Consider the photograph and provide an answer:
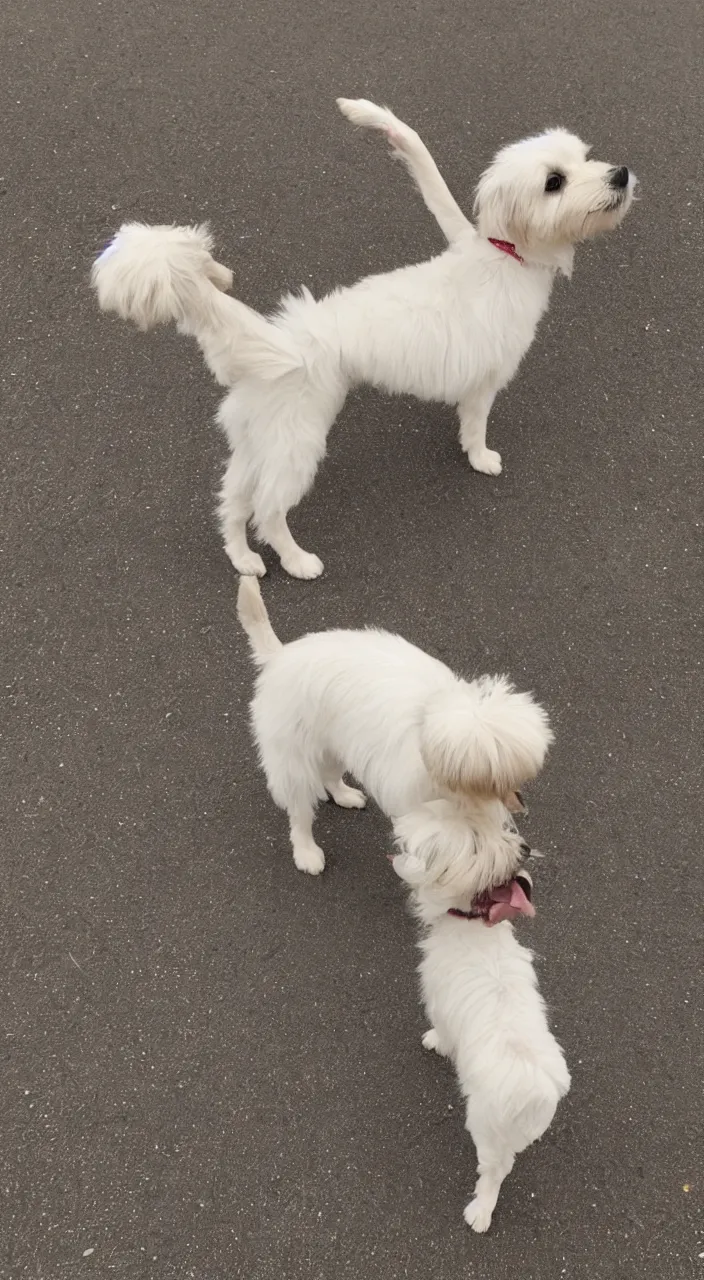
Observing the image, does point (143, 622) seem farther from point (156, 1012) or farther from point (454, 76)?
point (454, 76)

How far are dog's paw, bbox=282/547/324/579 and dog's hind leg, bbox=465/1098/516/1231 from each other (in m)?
1.99

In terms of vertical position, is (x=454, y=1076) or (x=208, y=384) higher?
(x=208, y=384)

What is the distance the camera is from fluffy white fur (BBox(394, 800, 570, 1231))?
1.93 metres

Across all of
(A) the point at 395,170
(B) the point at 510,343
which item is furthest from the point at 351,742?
(A) the point at 395,170

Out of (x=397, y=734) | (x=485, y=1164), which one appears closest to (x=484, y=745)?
(x=397, y=734)

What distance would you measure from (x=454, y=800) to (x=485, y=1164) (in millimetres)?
1124

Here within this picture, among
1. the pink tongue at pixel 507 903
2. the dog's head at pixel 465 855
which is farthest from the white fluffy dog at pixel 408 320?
the pink tongue at pixel 507 903

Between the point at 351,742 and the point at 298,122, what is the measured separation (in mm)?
3713

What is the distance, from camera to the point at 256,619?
241 cm

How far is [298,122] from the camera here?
4.53 meters

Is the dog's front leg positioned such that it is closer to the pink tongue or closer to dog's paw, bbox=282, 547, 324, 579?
dog's paw, bbox=282, 547, 324, 579

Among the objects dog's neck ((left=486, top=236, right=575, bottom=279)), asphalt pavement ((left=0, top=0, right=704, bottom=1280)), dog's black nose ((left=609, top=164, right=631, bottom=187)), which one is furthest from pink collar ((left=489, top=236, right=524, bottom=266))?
asphalt pavement ((left=0, top=0, right=704, bottom=1280))

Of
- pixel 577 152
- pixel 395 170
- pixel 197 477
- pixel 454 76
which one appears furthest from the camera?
pixel 454 76

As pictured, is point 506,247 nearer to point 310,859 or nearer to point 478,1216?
point 310,859
